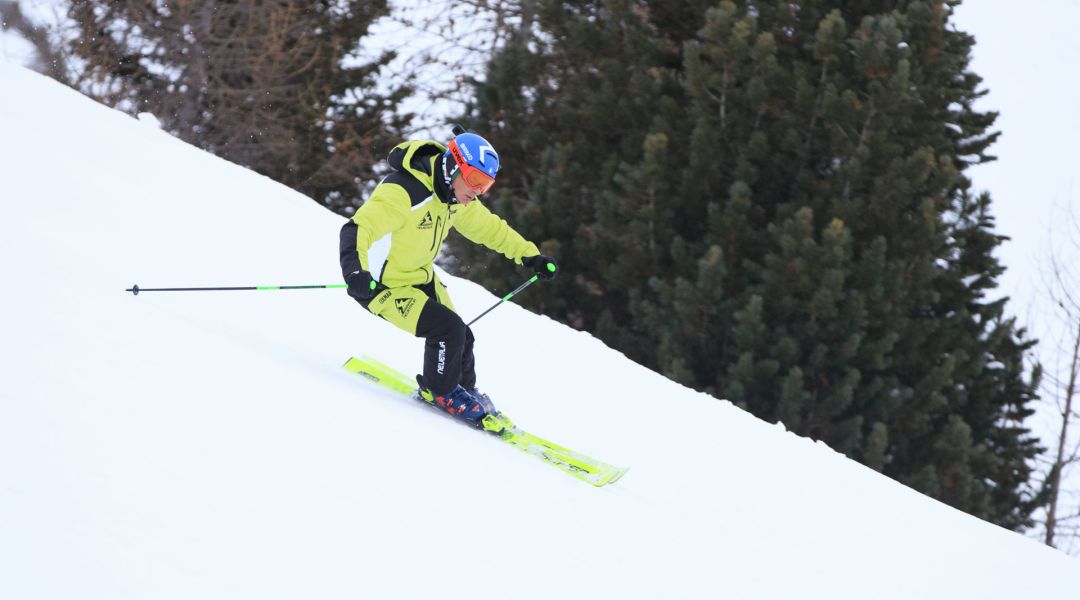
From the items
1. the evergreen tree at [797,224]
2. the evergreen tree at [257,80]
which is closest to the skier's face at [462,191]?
the evergreen tree at [797,224]

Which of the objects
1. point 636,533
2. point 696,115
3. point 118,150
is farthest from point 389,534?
point 696,115

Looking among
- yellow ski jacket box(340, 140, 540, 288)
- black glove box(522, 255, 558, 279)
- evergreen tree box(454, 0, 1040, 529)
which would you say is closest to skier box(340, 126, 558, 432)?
yellow ski jacket box(340, 140, 540, 288)

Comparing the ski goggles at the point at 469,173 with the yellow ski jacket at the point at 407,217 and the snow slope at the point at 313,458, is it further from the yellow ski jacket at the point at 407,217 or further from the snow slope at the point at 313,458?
the snow slope at the point at 313,458

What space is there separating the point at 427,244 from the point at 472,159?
0.51m

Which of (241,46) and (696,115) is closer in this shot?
(696,115)

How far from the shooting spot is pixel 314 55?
1694cm

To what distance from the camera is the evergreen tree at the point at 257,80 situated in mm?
16469

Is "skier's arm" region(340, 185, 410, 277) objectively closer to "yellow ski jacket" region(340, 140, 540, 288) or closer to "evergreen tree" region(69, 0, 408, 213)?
"yellow ski jacket" region(340, 140, 540, 288)

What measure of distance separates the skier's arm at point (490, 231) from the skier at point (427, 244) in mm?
176

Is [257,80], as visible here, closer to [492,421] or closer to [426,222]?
[426,222]

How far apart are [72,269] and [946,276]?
9016mm

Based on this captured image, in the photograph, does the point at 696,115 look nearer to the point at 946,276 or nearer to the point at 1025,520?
the point at 946,276

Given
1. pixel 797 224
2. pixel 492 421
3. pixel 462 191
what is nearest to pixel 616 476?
pixel 492 421

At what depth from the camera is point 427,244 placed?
5.35 m
